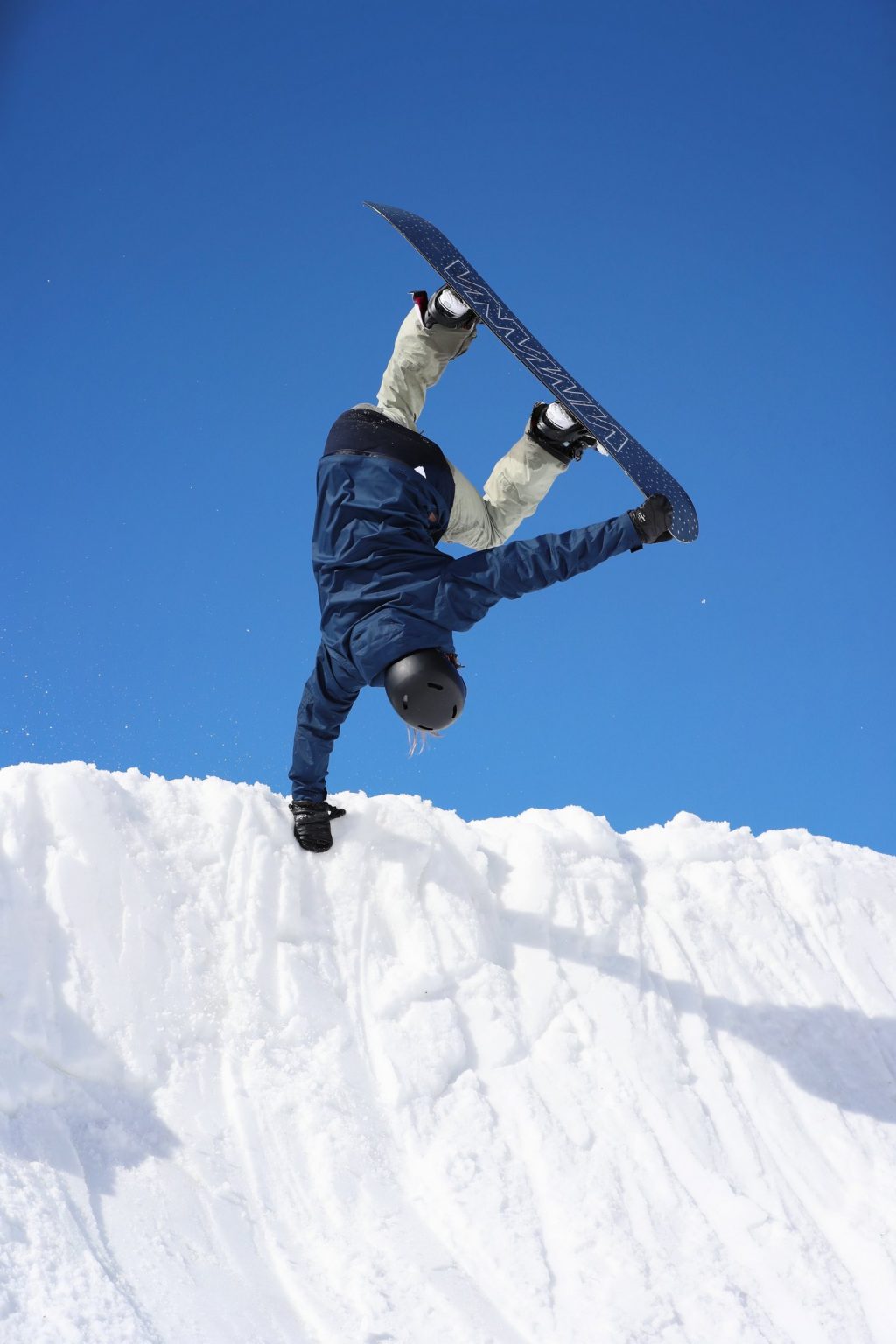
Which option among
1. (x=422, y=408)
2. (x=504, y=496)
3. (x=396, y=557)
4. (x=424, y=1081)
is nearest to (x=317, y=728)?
(x=396, y=557)

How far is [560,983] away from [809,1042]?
145cm

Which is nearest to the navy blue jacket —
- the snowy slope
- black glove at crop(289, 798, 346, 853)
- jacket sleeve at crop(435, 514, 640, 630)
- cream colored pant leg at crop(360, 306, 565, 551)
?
jacket sleeve at crop(435, 514, 640, 630)

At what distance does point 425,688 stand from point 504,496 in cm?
139

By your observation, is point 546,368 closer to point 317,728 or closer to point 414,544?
point 414,544

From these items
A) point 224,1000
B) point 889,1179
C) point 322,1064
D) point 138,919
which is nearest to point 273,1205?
point 322,1064

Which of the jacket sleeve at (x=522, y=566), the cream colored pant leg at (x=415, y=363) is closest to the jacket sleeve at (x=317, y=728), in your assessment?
the jacket sleeve at (x=522, y=566)

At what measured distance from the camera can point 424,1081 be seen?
484cm

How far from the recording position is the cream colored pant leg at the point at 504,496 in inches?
221

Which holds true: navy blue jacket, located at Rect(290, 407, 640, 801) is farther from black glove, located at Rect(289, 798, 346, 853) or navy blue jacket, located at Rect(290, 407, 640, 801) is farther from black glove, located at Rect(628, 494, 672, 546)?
black glove, located at Rect(289, 798, 346, 853)

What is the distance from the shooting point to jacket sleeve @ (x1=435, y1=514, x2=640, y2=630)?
472cm

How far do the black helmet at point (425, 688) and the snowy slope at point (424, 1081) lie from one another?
3.80 ft

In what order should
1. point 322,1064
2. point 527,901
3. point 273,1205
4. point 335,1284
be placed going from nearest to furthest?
point 335,1284 → point 273,1205 → point 322,1064 → point 527,901

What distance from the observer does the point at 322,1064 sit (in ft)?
15.7

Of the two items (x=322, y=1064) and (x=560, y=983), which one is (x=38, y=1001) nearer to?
(x=322, y=1064)
